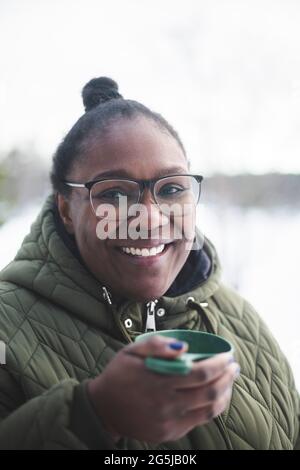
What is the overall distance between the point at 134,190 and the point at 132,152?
0.28 feet

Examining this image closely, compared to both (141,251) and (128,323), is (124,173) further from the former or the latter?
(128,323)

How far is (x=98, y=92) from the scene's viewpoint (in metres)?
1.24

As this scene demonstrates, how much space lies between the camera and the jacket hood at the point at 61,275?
1.07 m

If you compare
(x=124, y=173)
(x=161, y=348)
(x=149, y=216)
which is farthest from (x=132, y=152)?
(x=161, y=348)

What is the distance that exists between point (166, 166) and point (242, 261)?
7.75 feet

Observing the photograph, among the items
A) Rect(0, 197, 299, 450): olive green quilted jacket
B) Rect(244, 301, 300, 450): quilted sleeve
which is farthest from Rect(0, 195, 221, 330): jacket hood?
Rect(244, 301, 300, 450): quilted sleeve

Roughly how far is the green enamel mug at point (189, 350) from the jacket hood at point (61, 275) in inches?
11.4

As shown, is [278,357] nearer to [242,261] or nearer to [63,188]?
[63,188]

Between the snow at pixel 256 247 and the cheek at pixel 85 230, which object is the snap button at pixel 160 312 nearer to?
the cheek at pixel 85 230

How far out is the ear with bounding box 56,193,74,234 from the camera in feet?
3.87

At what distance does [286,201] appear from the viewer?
10.1 ft

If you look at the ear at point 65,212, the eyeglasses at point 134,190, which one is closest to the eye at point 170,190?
the eyeglasses at point 134,190

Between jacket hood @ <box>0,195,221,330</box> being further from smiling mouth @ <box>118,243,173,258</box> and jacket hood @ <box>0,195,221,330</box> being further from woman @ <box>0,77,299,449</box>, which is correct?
smiling mouth @ <box>118,243,173,258</box>
